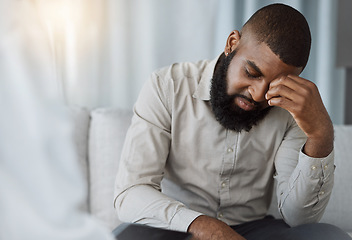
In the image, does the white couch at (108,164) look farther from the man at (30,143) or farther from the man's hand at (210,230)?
the man's hand at (210,230)

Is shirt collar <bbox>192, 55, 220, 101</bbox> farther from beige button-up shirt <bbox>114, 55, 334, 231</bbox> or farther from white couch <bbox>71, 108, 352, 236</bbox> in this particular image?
white couch <bbox>71, 108, 352, 236</bbox>

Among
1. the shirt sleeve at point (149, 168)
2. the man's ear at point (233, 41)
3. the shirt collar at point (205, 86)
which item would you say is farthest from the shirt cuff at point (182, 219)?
the man's ear at point (233, 41)

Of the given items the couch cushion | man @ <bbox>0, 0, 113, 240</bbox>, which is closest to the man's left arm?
man @ <bbox>0, 0, 113, 240</bbox>

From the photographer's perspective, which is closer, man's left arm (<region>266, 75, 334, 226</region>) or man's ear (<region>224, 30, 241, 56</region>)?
man's left arm (<region>266, 75, 334, 226</region>)

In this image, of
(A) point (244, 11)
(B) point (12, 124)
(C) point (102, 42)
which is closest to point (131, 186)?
(B) point (12, 124)

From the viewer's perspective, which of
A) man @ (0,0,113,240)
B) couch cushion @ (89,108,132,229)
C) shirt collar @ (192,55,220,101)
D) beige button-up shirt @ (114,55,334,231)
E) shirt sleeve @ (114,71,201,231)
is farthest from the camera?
couch cushion @ (89,108,132,229)

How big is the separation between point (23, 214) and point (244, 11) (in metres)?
1.55

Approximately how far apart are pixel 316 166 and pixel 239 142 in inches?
10.0

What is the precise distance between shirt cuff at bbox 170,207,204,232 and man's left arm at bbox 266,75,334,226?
34 cm

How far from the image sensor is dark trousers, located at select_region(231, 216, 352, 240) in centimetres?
108

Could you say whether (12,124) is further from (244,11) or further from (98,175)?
(244,11)

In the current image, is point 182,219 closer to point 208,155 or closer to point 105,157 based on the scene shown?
point 208,155

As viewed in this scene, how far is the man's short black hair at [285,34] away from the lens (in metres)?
1.15

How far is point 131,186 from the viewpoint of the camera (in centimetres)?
118
